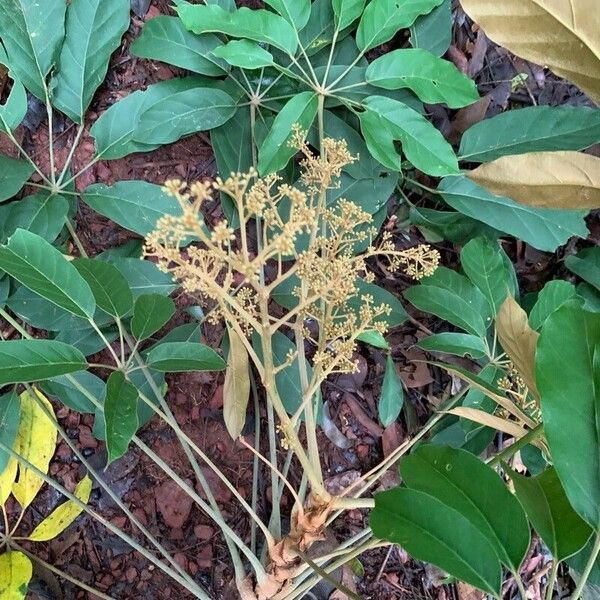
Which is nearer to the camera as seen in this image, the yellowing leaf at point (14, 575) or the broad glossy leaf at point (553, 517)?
the broad glossy leaf at point (553, 517)

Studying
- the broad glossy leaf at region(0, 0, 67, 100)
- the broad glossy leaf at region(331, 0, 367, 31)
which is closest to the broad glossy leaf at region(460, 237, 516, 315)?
the broad glossy leaf at region(331, 0, 367, 31)

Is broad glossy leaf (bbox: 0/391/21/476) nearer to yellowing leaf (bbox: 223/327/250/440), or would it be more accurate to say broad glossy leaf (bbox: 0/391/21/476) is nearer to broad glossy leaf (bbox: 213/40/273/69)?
yellowing leaf (bbox: 223/327/250/440)

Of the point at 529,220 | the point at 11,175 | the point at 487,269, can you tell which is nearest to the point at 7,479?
the point at 11,175

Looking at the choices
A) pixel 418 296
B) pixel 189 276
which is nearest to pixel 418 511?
pixel 189 276

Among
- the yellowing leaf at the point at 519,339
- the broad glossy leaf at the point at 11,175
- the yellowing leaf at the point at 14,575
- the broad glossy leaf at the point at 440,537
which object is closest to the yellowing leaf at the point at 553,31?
the yellowing leaf at the point at 519,339

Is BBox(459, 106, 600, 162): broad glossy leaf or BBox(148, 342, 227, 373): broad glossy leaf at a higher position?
BBox(459, 106, 600, 162): broad glossy leaf

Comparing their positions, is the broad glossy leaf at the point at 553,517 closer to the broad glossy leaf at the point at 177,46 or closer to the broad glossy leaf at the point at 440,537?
the broad glossy leaf at the point at 440,537

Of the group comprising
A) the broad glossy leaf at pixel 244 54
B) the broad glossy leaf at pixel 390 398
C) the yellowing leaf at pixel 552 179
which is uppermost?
the broad glossy leaf at pixel 244 54
